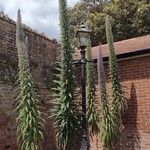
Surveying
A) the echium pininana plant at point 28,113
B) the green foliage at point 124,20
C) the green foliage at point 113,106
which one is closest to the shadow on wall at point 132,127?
the green foliage at point 113,106

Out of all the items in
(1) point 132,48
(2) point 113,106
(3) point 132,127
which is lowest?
(3) point 132,127

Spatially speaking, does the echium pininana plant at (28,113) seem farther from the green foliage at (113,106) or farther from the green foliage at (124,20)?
the green foliage at (124,20)

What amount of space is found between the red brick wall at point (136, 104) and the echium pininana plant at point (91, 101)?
3.36 ft

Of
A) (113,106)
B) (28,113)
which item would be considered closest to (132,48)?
(113,106)

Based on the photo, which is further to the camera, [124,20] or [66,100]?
[124,20]

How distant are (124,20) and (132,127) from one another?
1225 cm

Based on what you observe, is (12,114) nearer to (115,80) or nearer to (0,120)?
(0,120)

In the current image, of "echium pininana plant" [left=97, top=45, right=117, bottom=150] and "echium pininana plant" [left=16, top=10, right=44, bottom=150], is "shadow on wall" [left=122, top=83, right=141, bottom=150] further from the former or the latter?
"echium pininana plant" [left=16, top=10, right=44, bottom=150]

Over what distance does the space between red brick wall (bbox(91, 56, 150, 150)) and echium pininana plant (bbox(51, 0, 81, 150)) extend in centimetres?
233

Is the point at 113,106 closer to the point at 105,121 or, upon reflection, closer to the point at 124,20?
the point at 105,121

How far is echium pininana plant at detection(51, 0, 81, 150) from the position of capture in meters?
10.6

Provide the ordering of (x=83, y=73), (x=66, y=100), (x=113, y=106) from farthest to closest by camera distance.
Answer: (x=113, y=106) → (x=66, y=100) → (x=83, y=73)

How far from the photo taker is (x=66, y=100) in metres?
10.7

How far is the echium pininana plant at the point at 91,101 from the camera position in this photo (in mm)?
12016
